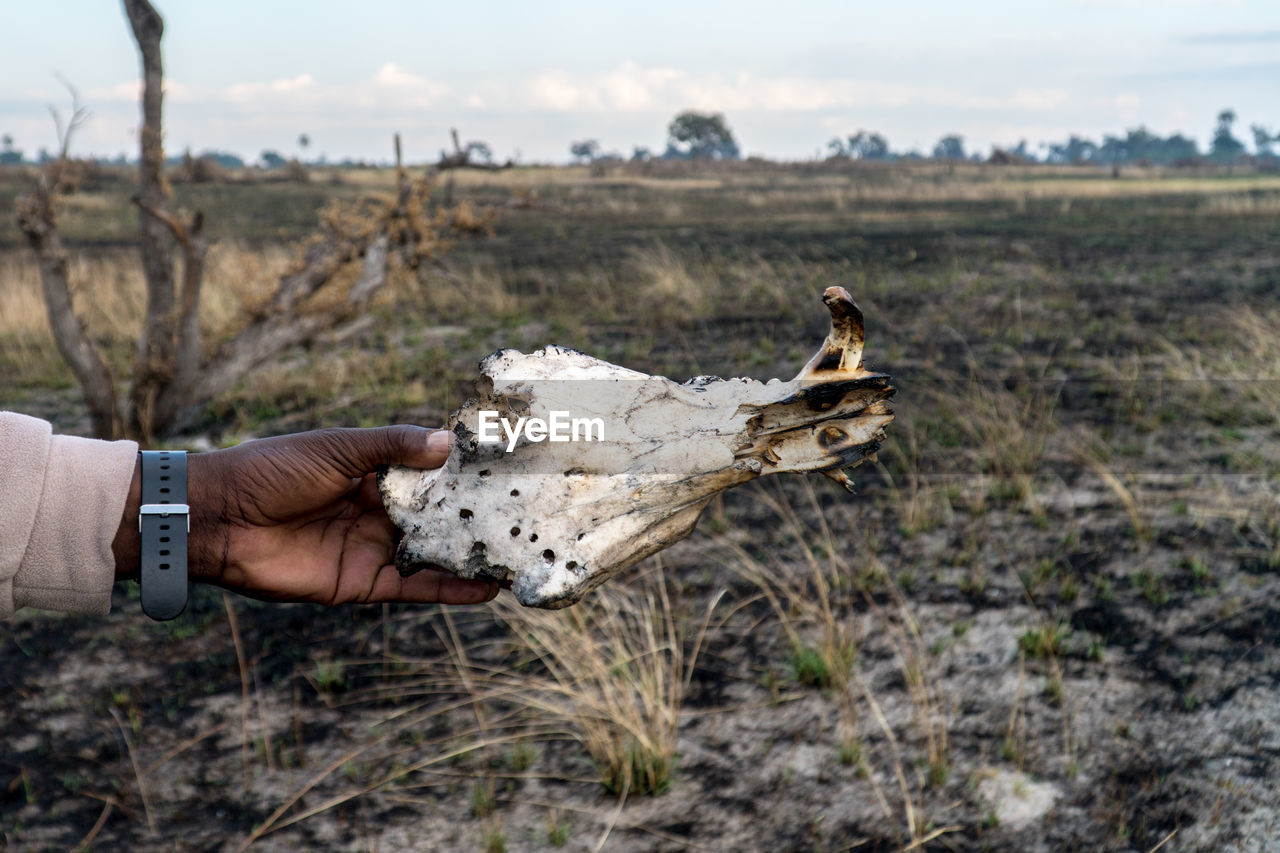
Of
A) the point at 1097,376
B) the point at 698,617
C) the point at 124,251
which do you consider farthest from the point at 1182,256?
the point at 124,251

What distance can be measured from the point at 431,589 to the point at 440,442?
32 centimetres

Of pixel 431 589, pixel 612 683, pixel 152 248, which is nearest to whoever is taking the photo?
pixel 431 589

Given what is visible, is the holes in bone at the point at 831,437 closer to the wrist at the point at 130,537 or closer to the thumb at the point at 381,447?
the thumb at the point at 381,447

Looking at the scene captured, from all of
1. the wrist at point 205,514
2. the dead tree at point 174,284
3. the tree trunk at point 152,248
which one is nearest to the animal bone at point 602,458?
the wrist at point 205,514

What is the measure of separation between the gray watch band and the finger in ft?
1.37

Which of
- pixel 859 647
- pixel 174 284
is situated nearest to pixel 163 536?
pixel 859 647

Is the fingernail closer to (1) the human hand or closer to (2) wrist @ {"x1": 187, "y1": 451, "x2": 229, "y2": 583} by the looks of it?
(1) the human hand

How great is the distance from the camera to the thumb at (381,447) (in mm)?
1937

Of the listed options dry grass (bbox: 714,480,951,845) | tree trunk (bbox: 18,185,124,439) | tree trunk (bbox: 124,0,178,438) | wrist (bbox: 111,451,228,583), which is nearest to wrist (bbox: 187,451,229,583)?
wrist (bbox: 111,451,228,583)

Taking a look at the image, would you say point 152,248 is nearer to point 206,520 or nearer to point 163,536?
point 206,520

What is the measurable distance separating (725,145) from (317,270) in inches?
3610

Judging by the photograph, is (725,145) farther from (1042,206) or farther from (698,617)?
(698,617)

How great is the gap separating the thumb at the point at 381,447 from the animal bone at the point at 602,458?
0.14 ft

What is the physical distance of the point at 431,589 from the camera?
204cm
